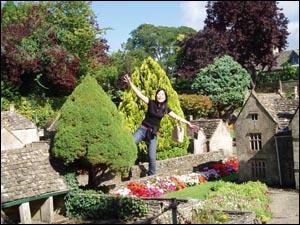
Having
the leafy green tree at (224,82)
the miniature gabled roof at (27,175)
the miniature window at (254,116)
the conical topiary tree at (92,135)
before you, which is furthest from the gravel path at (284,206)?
the leafy green tree at (224,82)

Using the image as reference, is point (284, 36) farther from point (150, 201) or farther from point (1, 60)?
point (150, 201)

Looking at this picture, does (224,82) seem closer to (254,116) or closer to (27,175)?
(254,116)

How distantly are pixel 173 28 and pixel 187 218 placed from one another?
77249 millimetres

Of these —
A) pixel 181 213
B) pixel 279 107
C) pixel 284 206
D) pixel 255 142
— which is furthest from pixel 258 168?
pixel 181 213

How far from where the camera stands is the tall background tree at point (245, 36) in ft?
178

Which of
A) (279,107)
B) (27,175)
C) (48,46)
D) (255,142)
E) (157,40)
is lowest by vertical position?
(27,175)

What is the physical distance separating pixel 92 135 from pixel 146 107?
41.2 feet

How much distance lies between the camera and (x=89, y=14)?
46.1 meters

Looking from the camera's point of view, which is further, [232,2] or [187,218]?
[232,2]

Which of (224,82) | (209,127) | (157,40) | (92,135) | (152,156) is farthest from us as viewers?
(157,40)

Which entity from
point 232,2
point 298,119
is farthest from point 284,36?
point 298,119

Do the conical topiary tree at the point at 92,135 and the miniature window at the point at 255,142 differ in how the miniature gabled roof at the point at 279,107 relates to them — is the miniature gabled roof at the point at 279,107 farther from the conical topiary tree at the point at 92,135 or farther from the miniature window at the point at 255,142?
the conical topiary tree at the point at 92,135

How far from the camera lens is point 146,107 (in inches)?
1235

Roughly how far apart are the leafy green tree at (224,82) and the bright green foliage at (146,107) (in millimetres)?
17802
